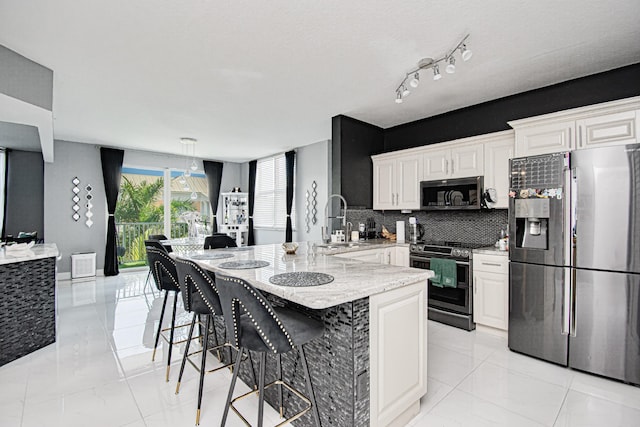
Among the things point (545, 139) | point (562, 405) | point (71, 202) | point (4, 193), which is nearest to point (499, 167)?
point (545, 139)

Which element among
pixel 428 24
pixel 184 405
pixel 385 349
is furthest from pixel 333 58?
pixel 184 405

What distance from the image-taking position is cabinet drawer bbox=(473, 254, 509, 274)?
10.4ft

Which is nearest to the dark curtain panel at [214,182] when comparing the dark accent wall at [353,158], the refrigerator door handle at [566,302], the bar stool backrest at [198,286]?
the dark accent wall at [353,158]

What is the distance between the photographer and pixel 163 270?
263 cm

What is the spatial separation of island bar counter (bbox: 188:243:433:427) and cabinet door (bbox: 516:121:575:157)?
1965 mm

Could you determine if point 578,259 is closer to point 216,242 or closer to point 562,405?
point 562,405

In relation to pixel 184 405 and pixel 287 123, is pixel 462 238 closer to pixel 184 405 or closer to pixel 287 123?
pixel 287 123

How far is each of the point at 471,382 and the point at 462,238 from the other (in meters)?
2.12

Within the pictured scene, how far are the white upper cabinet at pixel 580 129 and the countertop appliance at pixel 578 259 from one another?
0.69 ft

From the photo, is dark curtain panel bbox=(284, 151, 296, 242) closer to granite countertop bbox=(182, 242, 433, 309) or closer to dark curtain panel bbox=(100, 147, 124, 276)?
dark curtain panel bbox=(100, 147, 124, 276)

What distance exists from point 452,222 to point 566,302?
1.75m

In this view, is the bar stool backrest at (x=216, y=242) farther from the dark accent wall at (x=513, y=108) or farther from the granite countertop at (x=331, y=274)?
the dark accent wall at (x=513, y=108)

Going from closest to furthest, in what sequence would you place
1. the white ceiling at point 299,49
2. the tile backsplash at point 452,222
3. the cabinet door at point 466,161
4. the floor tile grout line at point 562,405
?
the floor tile grout line at point 562,405, the white ceiling at point 299,49, the cabinet door at point 466,161, the tile backsplash at point 452,222

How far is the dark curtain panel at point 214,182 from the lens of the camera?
26.0ft
